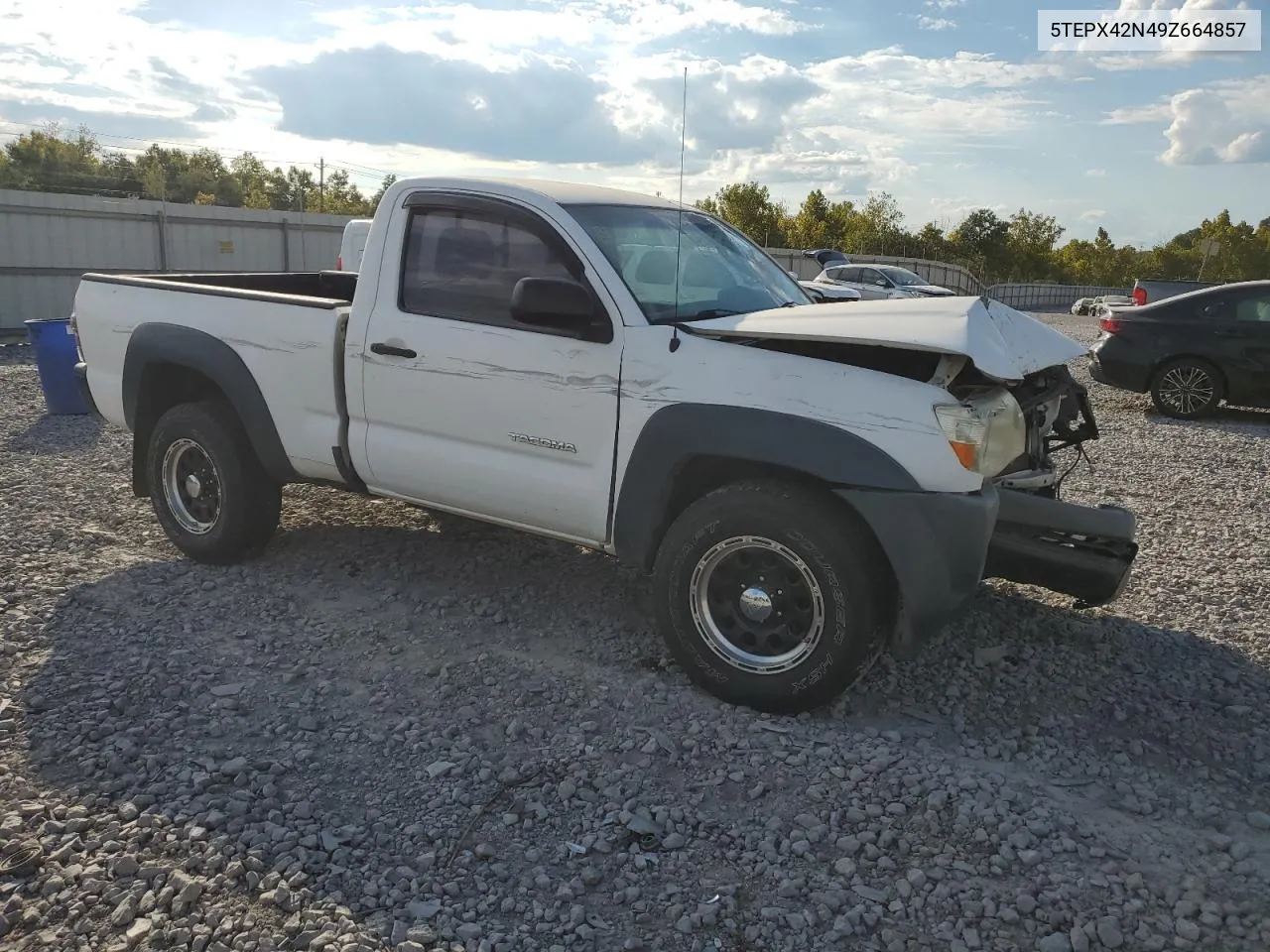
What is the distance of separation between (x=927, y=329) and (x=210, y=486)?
3.94 metres

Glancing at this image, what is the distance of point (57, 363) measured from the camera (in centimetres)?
977

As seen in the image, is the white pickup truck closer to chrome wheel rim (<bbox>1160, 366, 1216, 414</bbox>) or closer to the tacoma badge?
the tacoma badge

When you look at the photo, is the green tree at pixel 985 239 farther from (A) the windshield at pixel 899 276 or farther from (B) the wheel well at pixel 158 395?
(B) the wheel well at pixel 158 395

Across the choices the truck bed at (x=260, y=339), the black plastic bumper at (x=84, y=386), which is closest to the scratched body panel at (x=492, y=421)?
the truck bed at (x=260, y=339)

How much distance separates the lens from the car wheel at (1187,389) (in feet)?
36.8

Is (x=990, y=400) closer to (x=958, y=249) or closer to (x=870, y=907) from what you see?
(x=870, y=907)

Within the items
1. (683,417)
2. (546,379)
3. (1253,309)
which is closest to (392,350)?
(546,379)

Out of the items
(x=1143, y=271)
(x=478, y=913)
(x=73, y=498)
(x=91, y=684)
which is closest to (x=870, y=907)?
(x=478, y=913)

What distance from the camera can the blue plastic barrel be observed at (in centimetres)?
970

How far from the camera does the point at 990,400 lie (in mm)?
3900

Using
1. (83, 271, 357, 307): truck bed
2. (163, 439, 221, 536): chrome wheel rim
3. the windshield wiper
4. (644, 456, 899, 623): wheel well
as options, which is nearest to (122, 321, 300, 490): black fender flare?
(163, 439, 221, 536): chrome wheel rim

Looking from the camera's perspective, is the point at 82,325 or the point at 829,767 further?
the point at 82,325

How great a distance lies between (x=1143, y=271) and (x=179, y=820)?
9095 centimetres

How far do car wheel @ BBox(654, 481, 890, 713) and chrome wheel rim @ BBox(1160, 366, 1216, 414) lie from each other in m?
9.19
